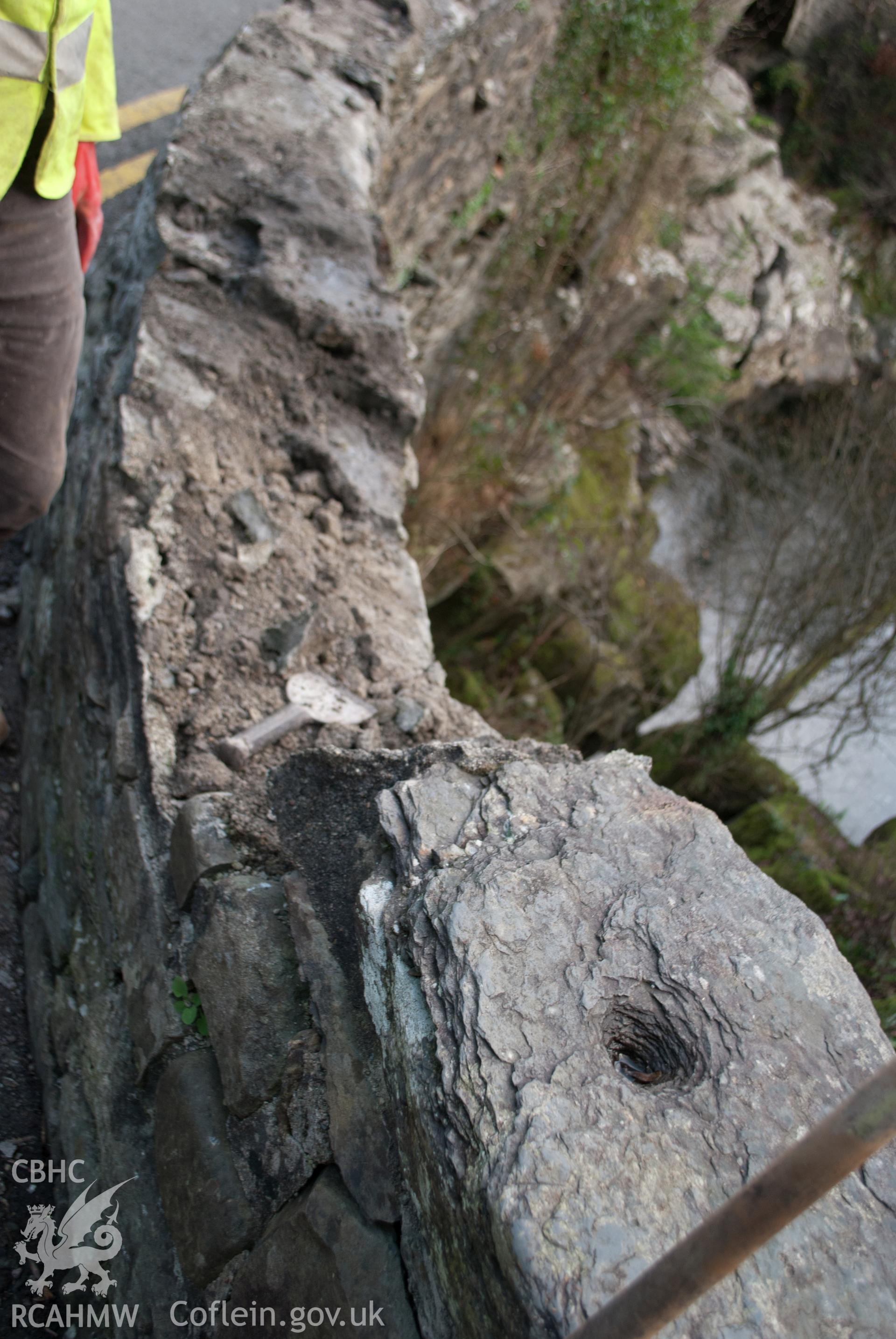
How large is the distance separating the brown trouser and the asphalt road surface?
3.71 meters

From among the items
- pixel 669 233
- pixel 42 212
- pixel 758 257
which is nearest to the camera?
pixel 42 212

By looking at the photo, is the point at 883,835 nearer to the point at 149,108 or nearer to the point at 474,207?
the point at 474,207

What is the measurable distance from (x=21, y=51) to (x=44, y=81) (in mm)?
72

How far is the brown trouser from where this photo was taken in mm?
1834

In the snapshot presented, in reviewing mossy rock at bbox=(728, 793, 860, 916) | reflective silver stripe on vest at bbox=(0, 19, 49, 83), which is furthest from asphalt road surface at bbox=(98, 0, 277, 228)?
mossy rock at bbox=(728, 793, 860, 916)

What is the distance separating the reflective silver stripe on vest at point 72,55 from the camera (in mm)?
1686

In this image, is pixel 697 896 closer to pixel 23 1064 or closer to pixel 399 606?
pixel 399 606

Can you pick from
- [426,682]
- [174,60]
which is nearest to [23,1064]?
[426,682]

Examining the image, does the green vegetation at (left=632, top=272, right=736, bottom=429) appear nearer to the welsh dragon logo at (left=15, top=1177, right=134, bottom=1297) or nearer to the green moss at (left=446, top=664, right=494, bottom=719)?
the green moss at (left=446, top=664, right=494, bottom=719)

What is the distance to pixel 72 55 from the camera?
1.73m

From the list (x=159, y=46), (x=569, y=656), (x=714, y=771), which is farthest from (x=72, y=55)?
(x=714, y=771)

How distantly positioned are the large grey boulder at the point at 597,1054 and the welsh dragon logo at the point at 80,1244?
74 centimetres

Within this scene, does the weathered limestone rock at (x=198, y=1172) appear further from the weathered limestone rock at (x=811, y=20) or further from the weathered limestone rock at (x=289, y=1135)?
the weathered limestone rock at (x=811, y=20)

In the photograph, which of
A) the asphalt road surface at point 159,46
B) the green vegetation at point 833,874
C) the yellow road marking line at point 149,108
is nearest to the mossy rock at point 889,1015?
the green vegetation at point 833,874
